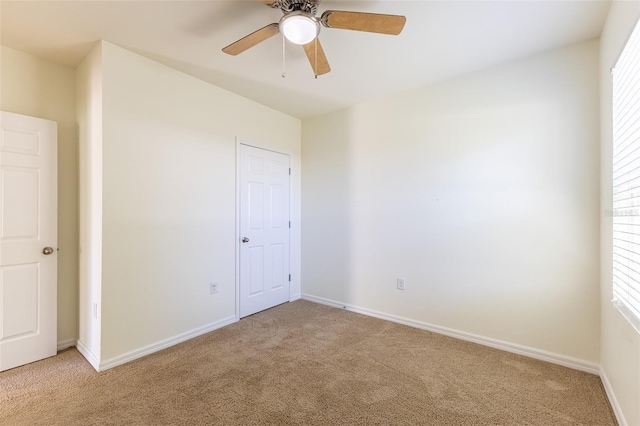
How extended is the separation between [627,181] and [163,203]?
3.28 meters

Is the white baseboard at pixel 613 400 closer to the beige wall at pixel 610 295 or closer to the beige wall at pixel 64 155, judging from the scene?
the beige wall at pixel 610 295

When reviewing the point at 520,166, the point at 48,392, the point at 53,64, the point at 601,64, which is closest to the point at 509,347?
the point at 520,166

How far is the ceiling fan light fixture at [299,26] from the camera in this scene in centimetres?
158

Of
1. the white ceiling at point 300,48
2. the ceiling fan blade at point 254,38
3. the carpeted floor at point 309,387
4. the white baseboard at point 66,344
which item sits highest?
the white ceiling at point 300,48

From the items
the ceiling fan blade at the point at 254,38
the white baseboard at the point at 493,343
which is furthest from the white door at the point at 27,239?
the white baseboard at the point at 493,343

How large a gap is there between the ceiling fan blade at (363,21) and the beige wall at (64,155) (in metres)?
2.48

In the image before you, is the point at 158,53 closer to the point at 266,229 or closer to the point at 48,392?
the point at 266,229

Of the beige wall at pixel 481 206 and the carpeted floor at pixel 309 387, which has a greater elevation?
the beige wall at pixel 481 206

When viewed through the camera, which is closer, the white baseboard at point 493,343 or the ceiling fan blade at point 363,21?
the ceiling fan blade at point 363,21

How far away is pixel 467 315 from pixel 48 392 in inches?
132

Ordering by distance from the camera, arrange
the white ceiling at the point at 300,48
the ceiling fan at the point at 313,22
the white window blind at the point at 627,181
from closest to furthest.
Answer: the white window blind at the point at 627,181, the ceiling fan at the point at 313,22, the white ceiling at the point at 300,48

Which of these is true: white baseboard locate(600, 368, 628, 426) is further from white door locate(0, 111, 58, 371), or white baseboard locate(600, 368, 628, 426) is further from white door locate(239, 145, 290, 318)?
white door locate(0, 111, 58, 371)

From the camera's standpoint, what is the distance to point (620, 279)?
5.57 ft

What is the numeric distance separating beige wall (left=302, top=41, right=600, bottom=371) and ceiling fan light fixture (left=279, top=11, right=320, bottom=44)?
1.74 meters
